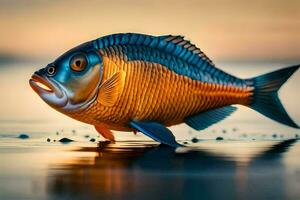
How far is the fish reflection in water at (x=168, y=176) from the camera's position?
1668 millimetres

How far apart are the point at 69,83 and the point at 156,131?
1.09 feet

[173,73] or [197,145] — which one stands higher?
[173,73]

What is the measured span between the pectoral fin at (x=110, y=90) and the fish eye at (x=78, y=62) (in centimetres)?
9

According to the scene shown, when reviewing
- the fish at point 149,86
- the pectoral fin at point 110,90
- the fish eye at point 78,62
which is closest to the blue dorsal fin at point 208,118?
the fish at point 149,86

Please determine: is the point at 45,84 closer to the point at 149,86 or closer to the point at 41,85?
the point at 41,85

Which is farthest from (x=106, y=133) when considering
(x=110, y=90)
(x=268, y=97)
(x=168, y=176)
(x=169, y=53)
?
(x=168, y=176)

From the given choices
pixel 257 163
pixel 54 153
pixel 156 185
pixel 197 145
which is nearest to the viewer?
pixel 156 185

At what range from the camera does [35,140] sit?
283 cm

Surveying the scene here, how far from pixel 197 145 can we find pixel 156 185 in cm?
93

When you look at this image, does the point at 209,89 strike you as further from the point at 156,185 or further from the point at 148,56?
the point at 156,185

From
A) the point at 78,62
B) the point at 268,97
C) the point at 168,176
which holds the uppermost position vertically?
the point at 78,62

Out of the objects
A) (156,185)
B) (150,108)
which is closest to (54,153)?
(150,108)

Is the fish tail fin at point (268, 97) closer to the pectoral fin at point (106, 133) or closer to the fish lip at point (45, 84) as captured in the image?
the pectoral fin at point (106, 133)

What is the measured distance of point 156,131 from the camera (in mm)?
2443
